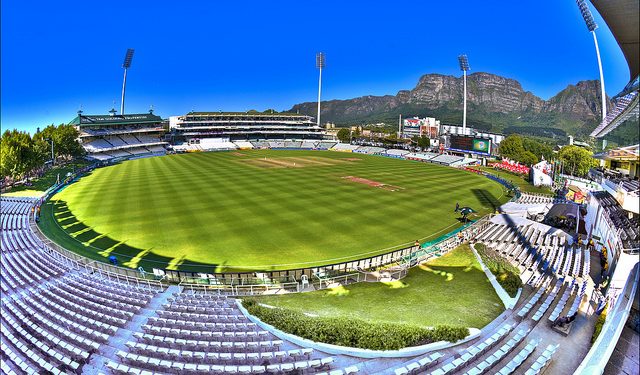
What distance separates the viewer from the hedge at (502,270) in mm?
16469

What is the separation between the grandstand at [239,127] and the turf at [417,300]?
104232mm

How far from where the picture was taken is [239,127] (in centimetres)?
11731

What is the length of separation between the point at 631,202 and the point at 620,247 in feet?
9.49

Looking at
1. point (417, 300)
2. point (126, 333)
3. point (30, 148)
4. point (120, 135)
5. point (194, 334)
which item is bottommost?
point (417, 300)

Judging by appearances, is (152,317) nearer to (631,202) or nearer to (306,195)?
(631,202)

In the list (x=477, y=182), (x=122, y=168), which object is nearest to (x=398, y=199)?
(x=477, y=182)

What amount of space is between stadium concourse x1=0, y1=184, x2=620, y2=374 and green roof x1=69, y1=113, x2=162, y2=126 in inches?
3164

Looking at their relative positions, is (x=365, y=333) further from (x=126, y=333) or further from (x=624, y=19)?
(x=624, y=19)

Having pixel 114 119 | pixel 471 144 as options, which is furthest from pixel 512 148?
pixel 114 119

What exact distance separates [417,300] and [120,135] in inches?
3890

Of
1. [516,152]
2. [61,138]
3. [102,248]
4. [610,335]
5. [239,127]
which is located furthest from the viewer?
[239,127]

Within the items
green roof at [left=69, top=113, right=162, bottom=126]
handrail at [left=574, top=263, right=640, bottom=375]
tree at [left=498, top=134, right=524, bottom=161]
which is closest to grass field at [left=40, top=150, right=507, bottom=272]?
handrail at [left=574, top=263, right=640, bottom=375]

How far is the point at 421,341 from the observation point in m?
11.6

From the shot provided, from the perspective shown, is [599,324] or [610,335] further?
[599,324]
